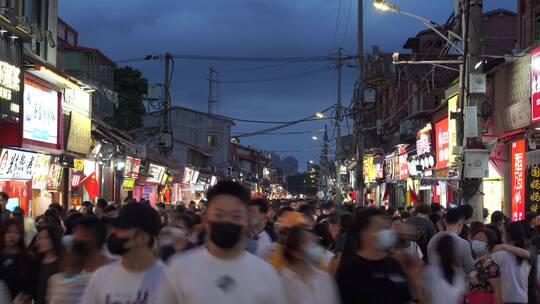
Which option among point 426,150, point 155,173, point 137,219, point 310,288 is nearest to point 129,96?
point 155,173

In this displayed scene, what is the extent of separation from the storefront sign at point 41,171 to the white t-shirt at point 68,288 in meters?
13.6

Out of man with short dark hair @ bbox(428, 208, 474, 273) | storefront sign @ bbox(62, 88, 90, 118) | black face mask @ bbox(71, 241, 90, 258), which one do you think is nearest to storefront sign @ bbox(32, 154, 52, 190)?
storefront sign @ bbox(62, 88, 90, 118)

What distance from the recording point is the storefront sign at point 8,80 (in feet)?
46.7

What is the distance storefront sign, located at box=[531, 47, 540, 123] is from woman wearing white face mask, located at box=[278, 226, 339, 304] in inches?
499

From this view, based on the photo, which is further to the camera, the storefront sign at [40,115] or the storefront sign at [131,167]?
the storefront sign at [131,167]

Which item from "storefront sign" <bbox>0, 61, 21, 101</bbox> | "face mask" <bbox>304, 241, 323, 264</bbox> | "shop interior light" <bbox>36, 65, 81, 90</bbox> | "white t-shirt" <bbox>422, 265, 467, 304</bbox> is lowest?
"white t-shirt" <bbox>422, 265, 467, 304</bbox>

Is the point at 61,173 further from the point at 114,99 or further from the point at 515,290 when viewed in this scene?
A: the point at 515,290

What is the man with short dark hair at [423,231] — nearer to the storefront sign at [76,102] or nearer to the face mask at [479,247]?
the face mask at [479,247]

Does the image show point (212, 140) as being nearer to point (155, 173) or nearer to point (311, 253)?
point (155, 173)

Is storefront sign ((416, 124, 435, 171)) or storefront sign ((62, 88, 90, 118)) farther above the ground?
storefront sign ((62, 88, 90, 118))

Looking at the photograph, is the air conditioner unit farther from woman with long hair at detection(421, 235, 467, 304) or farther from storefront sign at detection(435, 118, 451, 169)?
storefront sign at detection(435, 118, 451, 169)

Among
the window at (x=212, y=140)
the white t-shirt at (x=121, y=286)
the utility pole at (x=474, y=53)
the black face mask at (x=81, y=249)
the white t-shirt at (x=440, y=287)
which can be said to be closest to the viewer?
the white t-shirt at (x=121, y=286)

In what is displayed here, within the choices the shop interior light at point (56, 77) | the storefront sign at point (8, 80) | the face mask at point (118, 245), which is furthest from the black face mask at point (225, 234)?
the shop interior light at point (56, 77)

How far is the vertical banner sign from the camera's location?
18109 mm
